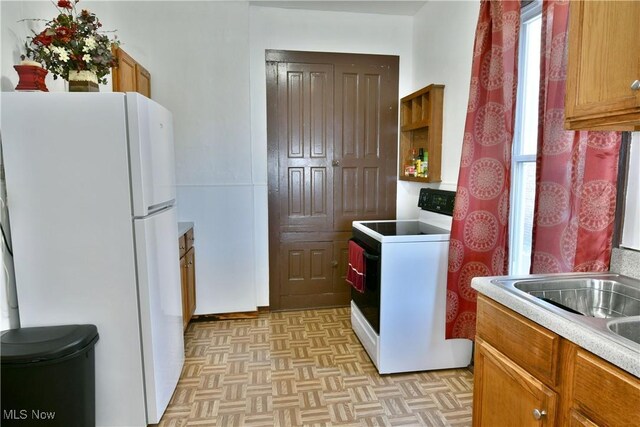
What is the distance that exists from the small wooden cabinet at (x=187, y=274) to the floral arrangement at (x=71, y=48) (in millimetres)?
1248

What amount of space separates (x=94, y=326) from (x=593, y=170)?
2.32 metres

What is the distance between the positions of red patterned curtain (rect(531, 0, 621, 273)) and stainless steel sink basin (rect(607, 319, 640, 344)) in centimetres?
49

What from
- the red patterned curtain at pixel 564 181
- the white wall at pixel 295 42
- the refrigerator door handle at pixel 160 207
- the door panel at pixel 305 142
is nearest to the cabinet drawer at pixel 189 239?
the white wall at pixel 295 42

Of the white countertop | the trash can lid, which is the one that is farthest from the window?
the trash can lid

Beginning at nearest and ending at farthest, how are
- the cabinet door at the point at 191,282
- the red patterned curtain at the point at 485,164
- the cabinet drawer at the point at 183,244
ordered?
the red patterned curtain at the point at 485,164 → the cabinet drawer at the point at 183,244 → the cabinet door at the point at 191,282

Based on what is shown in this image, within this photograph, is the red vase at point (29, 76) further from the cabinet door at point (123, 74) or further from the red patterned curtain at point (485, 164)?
the red patterned curtain at point (485, 164)

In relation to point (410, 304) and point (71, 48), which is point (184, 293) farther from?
point (71, 48)

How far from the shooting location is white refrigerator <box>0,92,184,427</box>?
1.82 m

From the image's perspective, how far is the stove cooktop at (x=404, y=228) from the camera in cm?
276

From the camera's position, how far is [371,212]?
3830mm

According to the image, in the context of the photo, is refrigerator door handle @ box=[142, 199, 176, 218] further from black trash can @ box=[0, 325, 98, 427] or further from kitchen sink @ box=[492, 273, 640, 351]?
kitchen sink @ box=[492, 273, 640, 351]

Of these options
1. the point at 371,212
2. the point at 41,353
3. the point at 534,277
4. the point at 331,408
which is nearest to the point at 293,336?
the point at 331,408

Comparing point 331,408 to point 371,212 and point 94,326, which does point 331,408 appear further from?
point 371,212

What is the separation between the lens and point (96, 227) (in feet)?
6.22
